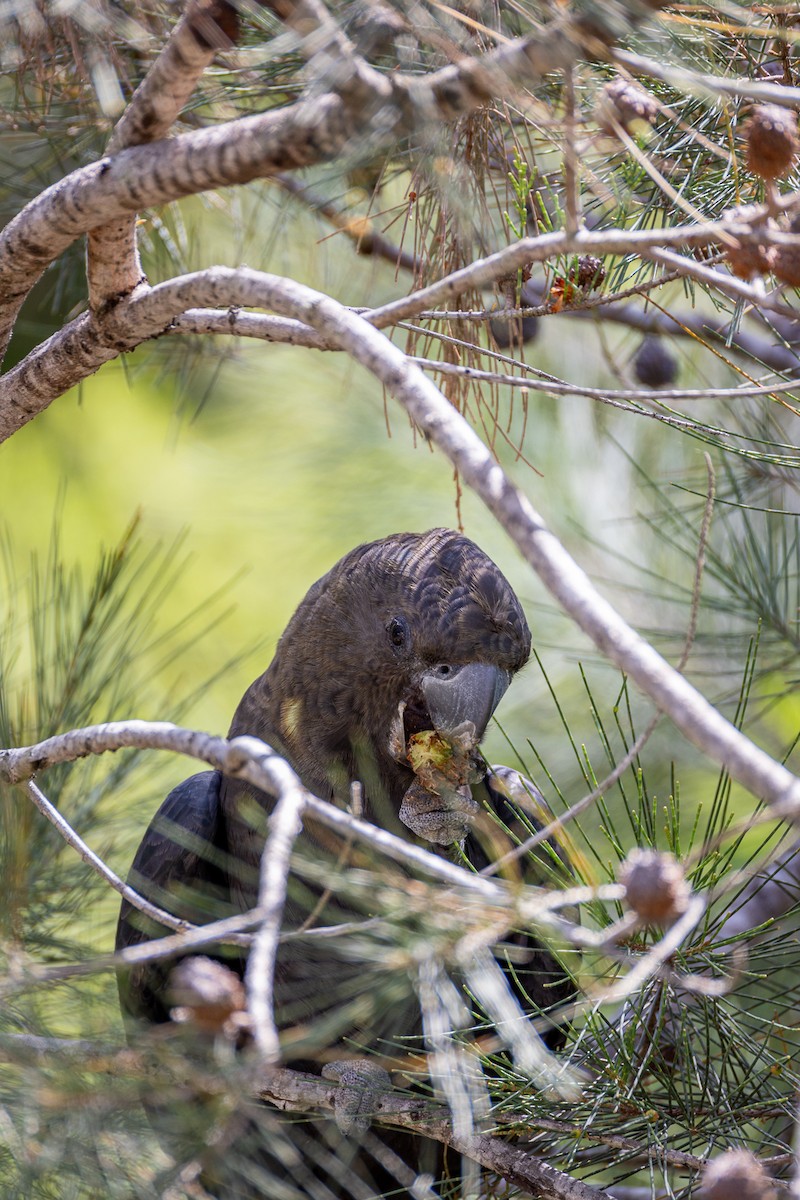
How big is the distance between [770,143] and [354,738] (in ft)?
4.92

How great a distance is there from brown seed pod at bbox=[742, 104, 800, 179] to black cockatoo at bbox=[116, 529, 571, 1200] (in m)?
1.17

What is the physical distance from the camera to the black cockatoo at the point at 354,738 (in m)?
2.24

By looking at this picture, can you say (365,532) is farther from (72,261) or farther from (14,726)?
(14,726)

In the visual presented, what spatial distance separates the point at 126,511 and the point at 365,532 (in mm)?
1655

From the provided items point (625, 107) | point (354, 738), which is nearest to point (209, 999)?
point (625, 107)

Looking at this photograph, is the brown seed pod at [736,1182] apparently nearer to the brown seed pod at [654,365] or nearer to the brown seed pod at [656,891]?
the brown seed pod at [656,891]

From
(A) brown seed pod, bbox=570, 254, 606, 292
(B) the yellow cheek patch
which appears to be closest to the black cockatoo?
(B) the yellow cheek patch

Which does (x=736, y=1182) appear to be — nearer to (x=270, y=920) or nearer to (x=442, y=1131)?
(x=270, y=920)

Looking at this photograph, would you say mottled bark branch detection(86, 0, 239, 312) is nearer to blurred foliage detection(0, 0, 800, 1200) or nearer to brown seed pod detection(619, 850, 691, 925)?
blurred foliage detection(0, 0, 800, 1200)

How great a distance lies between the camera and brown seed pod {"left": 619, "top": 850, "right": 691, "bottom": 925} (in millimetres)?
958

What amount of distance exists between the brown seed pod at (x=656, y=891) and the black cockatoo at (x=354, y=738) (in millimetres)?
1149

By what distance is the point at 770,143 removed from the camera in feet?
3.96

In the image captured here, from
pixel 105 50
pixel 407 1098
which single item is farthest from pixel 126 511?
pixel 407 1098

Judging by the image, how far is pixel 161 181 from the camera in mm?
1328
